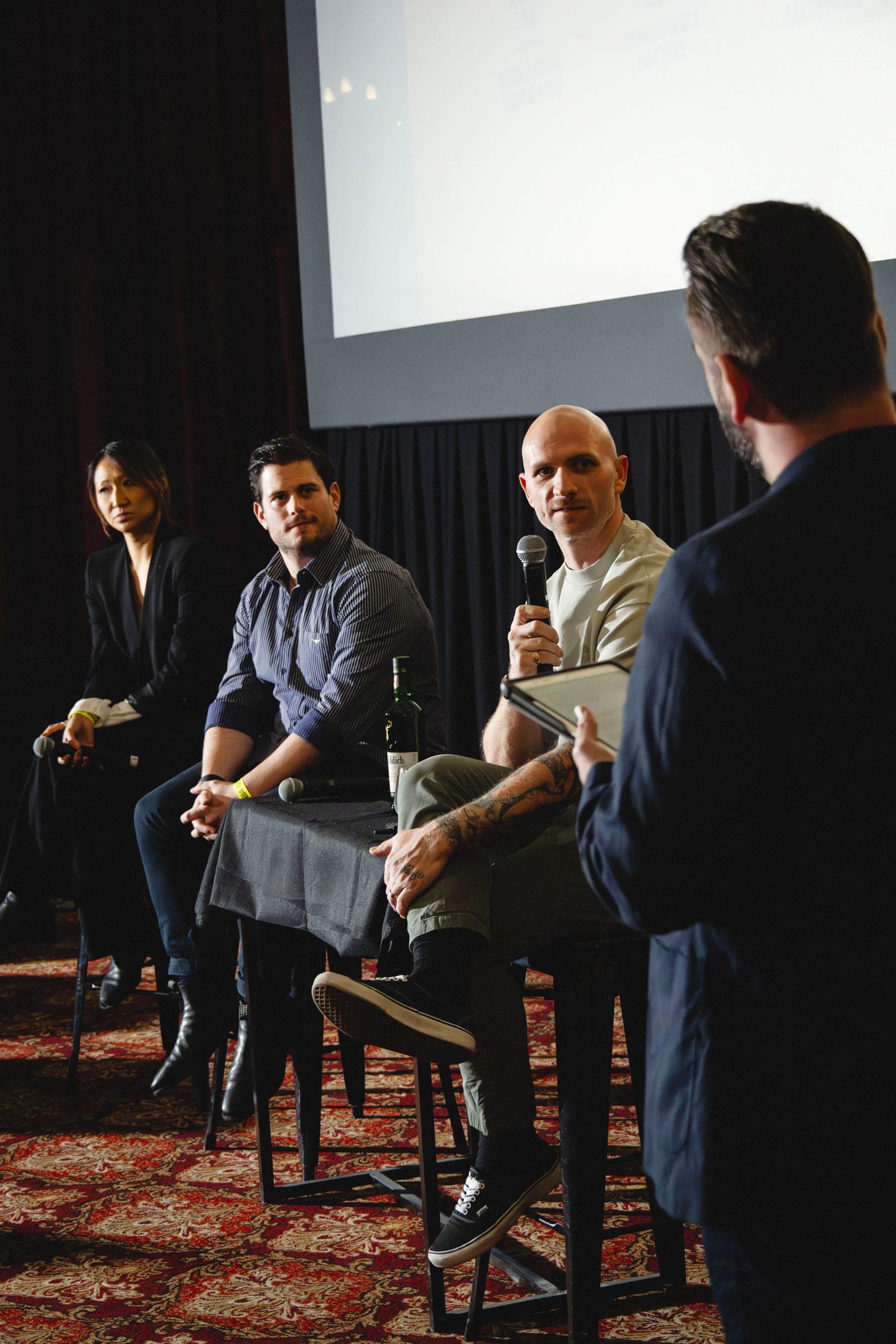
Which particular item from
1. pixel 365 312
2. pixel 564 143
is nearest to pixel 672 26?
pixel 564 143

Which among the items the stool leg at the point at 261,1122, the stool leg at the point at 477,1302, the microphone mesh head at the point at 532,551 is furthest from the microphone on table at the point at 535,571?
the stool leg at the point at 477,1302

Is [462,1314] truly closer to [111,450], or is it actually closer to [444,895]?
[444,895]

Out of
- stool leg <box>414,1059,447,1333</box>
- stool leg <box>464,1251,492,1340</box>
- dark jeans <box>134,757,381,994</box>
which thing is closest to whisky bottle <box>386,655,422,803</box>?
stool leg <box>414,1059,447,1333</box>

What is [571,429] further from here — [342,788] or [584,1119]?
[584,1119]

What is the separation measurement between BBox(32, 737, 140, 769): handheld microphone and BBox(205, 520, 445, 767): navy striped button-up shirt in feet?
1.12

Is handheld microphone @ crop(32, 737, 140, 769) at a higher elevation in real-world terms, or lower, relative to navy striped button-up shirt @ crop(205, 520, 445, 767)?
lower

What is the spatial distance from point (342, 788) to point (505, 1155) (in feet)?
2.37

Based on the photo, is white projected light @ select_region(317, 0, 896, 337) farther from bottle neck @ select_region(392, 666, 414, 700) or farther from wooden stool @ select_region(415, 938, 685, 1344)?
wooden stool @ select_region(415, 938, 685, 1344)

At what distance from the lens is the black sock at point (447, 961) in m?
1.77

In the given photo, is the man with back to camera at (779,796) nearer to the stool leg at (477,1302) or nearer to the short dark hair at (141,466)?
the stool leg at (477,1302)

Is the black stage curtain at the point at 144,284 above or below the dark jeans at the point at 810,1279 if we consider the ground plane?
above

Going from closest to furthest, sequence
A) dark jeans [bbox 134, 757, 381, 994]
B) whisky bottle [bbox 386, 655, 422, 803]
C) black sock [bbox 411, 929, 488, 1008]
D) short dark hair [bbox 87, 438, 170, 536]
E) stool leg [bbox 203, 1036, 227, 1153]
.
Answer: black sock [bbox 411, 929, 488, 1008], whisky bottle [bbox 386, 655, 422, 803], stool leg [bbox 203, 1036, 227, 1153], dark jeans [bbox 134, 757, 381, 994], short dark hair [bbox 87, 438, 170, 536]

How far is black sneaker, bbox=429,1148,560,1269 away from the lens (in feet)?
5.86

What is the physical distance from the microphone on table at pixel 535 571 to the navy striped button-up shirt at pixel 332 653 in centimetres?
66
